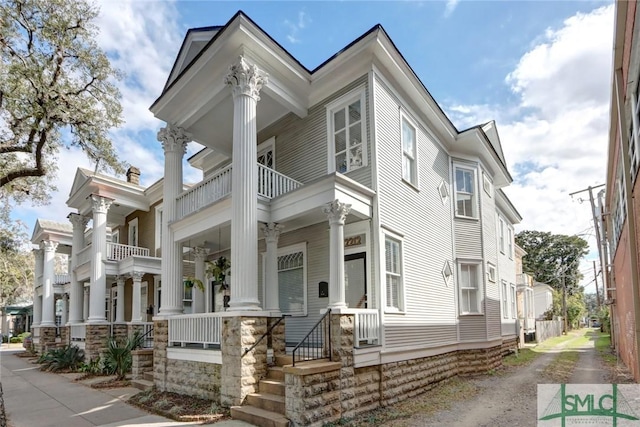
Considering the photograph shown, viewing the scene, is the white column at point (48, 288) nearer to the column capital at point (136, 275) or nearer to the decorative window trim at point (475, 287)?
the column capital at point (136, 275)

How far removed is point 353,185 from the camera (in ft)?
28.0

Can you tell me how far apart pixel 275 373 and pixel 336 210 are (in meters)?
3.25

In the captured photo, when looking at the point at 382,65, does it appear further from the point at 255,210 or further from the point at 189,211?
the point at 189,211

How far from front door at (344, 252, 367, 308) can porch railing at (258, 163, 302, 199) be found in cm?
217

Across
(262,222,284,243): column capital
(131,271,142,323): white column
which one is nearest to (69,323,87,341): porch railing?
(131,271,142,323): white column

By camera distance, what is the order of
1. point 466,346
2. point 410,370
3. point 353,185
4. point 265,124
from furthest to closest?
1. point 466,346
2. point 265,124
3. point 410,370
4. point 353,185

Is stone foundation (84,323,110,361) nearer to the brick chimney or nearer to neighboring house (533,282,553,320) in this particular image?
the brick chimney

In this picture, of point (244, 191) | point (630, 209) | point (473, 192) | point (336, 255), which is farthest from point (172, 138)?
point (630, 209)

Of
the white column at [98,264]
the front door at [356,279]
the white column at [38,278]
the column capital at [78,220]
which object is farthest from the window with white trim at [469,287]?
the white column at [38,278]

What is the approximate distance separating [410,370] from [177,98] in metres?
8.47

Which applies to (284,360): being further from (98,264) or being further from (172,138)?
(98,264)

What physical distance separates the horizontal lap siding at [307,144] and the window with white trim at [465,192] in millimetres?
5667

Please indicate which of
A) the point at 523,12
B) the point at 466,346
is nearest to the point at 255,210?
the point at 523,12

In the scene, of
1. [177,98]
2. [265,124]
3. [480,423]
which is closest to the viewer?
[480,423]
